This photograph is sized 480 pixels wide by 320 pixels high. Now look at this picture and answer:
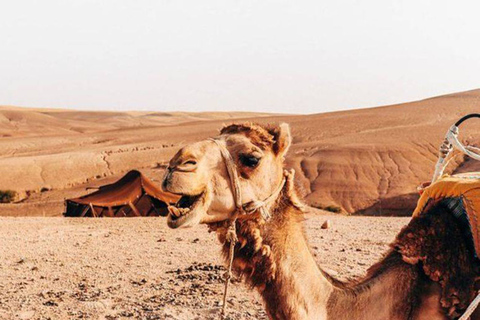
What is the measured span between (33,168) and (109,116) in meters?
107

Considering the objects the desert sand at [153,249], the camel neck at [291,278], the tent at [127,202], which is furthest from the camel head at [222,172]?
the tent at [127,202]

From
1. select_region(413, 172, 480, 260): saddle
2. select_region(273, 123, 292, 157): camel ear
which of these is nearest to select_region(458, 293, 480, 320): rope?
select_region(413, 172, 480, 260): saddle

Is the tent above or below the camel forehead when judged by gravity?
below

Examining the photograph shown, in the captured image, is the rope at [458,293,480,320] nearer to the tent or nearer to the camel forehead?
the camel forehead

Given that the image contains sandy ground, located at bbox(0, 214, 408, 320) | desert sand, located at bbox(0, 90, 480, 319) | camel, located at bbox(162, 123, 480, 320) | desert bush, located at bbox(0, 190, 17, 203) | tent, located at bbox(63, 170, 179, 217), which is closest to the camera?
camel, located at bbox(162, 123, 480, 320)

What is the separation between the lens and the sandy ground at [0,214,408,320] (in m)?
6.97

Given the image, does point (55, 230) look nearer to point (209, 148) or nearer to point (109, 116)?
point (209, 148)

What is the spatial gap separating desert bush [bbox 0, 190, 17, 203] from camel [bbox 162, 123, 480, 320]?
95.0ft

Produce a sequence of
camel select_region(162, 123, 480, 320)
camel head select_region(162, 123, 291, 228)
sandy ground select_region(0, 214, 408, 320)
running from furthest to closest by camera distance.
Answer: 1. sandy ground select_region(0, 214, 408, 320)
2. camel select_region(162, 123, 480, 320)
3. camel head select_region(162, 123, 291, 228)

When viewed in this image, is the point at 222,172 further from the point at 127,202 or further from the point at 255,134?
the point at 127,202

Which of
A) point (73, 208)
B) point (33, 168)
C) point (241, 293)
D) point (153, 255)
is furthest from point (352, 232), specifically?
point (33, 168)

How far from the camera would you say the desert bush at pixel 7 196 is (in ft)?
96.6

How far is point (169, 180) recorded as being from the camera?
261cm

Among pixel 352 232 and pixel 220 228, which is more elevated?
pixel 220 228
